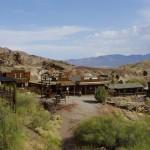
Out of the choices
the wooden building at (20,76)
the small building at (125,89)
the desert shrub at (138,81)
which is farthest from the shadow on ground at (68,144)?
the desert shrub at (138,81)

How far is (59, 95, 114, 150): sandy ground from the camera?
63.1 m

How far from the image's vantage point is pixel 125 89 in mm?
95750

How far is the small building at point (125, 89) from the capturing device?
94062 mm

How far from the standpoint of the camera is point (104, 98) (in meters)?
80.9

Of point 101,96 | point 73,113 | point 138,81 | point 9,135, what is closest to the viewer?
point 9,135

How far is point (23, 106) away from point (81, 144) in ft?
47.5

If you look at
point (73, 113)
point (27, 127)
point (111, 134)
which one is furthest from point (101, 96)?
point (27, 127)

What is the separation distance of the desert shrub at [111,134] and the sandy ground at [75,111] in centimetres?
307

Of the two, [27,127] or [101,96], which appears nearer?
[27,127]

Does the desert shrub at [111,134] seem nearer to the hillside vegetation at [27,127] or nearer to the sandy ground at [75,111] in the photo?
the sandy ground at [75,111]

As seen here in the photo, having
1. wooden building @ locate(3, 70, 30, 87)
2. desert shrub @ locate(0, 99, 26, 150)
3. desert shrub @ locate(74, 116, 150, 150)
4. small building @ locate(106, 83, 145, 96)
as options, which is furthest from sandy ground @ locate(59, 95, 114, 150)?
wooden building @ locate(3, 70, 30, 87)

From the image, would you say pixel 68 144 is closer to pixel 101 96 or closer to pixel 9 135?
pixel 9 135

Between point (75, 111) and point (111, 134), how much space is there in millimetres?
18184

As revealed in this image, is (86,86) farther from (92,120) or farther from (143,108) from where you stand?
(92,120)
